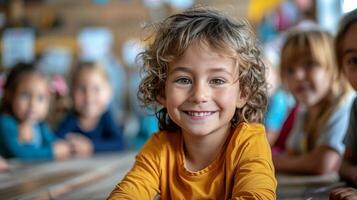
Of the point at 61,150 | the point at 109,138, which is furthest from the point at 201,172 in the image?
the point at 109,138

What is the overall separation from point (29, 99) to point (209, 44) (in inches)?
52.7

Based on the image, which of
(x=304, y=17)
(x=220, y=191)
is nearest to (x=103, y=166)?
(x=220, y=191)

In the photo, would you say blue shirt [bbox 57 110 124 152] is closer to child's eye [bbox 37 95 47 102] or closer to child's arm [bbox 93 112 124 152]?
child's arm [bbox 93 112 124 152]

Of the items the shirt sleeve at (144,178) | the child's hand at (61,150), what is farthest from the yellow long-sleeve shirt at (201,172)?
the child's hand at (61,150)

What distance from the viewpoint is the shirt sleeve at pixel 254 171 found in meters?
0.74

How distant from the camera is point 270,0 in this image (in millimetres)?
3758

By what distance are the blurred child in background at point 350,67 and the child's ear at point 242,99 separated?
299 millimetres

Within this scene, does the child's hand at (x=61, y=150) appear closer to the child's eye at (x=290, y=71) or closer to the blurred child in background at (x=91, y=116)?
the blurred child in background at (x=91, y=116)

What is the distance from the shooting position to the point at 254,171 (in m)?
0.78

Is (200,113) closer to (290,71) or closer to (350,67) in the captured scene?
(350,67)

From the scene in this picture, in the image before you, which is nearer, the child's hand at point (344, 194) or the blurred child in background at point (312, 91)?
the child's hand at point (344, 194)

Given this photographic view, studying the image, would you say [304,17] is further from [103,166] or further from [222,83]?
[222,83]

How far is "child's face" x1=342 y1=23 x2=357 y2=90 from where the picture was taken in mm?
1087

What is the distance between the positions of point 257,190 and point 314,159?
60 cm
